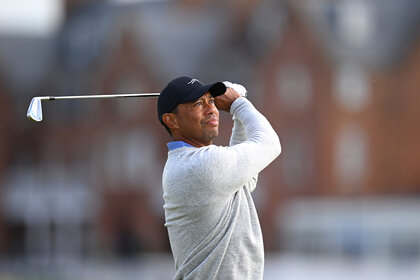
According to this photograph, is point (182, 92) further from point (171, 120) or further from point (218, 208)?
point (218, 208)

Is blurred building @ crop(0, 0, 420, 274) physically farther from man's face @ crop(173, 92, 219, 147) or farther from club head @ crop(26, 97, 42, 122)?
man's face @ crop(173, 92, 219, 147)

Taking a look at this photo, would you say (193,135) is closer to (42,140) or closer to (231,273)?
(231,273)

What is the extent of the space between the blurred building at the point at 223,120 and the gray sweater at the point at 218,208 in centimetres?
3709

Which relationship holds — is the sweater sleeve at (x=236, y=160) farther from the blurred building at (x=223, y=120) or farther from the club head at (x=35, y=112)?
the blurred building at (x=223, y=120)

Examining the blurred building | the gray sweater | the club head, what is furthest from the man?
the blurred building

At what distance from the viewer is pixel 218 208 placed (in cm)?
360

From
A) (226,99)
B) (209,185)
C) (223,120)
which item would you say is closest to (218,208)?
(209,185)

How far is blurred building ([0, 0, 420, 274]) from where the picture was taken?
41.8 meters

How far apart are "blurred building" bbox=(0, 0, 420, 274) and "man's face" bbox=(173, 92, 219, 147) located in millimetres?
37059

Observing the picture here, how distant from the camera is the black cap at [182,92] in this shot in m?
3.68

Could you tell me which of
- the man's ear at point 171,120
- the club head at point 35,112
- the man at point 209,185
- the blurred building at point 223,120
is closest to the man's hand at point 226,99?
the man at point 209,185

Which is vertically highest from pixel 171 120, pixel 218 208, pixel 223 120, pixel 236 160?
pixel 171 120

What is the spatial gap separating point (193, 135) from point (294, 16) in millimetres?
39678

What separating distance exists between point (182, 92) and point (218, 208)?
0.42 meters
